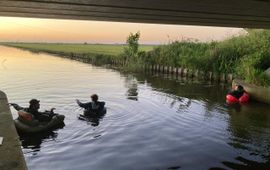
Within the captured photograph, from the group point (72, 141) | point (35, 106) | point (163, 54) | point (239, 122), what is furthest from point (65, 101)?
point (163, 54)

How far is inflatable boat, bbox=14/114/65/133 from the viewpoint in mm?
14828

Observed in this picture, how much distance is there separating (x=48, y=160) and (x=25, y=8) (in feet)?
16.1

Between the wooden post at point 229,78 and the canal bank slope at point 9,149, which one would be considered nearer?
the canal bank slope at point 9,149

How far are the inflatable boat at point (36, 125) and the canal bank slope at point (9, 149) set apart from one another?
2525 mm

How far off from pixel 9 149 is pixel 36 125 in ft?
21.9

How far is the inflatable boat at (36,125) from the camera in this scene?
48.6ft

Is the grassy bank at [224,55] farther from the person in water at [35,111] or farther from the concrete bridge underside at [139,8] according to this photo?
the concrete bridge underside at [139,8]

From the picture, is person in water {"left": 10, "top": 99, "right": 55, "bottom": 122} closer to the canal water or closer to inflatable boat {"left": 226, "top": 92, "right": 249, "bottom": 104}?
the canal water

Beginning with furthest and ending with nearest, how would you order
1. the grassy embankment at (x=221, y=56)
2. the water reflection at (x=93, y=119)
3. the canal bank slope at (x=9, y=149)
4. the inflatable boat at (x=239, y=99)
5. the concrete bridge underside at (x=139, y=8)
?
the grassy embankment at (x=221, y=56), the inflatable boat at (x=239, y=99), the water reflection at (x=93, y=119), the concrete bridge underside at (x=139, y=8), the canal bank slope at (x=9, y=149)

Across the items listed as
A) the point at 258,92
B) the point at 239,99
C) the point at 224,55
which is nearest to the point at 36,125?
the point at 239,99

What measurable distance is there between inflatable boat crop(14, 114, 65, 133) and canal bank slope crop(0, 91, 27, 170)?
2525 millimetres

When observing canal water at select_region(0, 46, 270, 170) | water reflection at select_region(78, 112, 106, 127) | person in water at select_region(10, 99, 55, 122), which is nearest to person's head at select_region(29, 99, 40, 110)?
person in water at select_region(10, 99, 55, 122)

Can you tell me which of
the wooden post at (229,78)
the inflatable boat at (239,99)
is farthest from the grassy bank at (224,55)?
the inflatable boat at (239,99)

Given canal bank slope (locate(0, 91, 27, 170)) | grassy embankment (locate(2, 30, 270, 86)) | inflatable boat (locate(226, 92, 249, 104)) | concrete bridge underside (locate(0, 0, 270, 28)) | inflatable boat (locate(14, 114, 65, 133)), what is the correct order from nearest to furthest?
canal bank slope (locate(0, 91, 27, 170))
concrete bridge underside (locate(0, 0, 270, 28))
inflatable boat (locate(14, 114, 65, 133))
inflatable boat (locate(226, 92, 249, 104))
grassy embankment (locate(2, 30, 270, 86))
